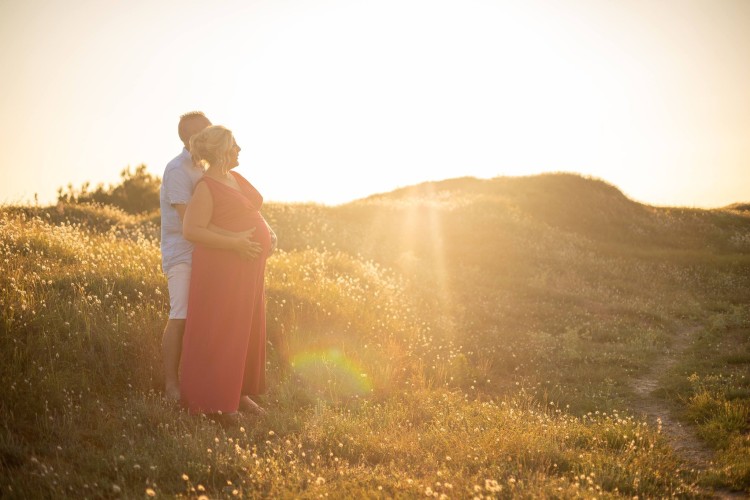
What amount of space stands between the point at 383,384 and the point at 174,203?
3755 millimetres

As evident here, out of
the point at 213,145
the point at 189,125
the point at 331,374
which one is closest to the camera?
the point at 213,145

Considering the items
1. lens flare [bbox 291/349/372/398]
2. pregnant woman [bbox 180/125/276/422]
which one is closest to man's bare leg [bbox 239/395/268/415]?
pregnant woman [bbox 180/125/276/422]

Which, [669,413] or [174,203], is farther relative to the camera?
[669,413]

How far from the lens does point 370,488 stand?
14.5 feet

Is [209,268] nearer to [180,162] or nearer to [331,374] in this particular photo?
[180,162]

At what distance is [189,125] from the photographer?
250 inches

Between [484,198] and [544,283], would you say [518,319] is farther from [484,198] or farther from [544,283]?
[484,198]

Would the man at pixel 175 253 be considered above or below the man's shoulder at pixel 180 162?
below

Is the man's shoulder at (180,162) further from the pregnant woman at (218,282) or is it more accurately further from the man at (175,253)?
the pregnant woman at (218,282)

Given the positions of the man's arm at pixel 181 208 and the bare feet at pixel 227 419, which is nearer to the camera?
the bare feet at pixel 227 419

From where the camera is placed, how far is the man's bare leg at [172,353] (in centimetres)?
615

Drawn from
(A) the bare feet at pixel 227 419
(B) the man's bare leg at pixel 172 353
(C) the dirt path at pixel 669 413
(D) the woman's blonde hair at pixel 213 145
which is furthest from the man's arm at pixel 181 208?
(C) the dirt path at pixel 669 413

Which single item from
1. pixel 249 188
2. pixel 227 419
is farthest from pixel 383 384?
pixel 249 188

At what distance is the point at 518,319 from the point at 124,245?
911 centimetres
